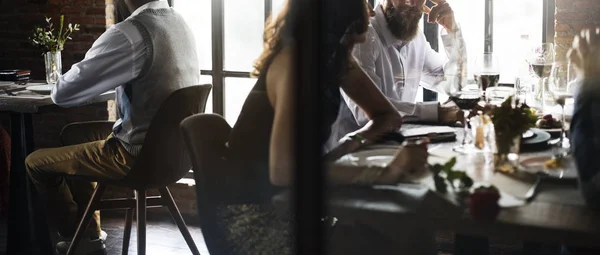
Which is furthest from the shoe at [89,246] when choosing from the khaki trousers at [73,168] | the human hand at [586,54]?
the human hand at [586,54]

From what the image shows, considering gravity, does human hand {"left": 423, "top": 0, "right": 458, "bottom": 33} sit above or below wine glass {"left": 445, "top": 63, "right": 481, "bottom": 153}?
above

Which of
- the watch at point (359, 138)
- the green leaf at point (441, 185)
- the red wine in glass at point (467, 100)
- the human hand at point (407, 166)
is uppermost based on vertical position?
the red wine in glass at point (467, 100)

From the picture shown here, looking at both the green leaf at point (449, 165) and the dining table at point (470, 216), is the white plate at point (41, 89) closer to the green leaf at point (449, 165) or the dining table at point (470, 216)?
the dining table at point (470, 216)

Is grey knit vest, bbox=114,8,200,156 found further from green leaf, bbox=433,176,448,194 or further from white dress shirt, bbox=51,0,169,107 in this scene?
green leaf, bbox=433,176,448,194

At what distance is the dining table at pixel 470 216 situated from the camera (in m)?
0.59

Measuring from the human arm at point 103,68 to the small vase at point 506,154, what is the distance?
1.31 metres

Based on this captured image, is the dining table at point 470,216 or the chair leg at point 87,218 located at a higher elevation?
the dining table at point 470,216

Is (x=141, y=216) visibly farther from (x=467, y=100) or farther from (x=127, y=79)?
(x=467, y=100)

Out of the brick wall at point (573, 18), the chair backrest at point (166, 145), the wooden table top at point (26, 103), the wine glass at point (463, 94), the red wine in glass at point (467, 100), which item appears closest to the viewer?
the brick wall at point (573, 18)

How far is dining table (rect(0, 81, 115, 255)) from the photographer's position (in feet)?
7.04

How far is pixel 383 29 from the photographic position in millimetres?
980

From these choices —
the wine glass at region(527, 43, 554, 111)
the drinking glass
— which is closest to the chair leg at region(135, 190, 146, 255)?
the drinking glass

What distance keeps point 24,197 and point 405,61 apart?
4.38 ft

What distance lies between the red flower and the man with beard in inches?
5.1
